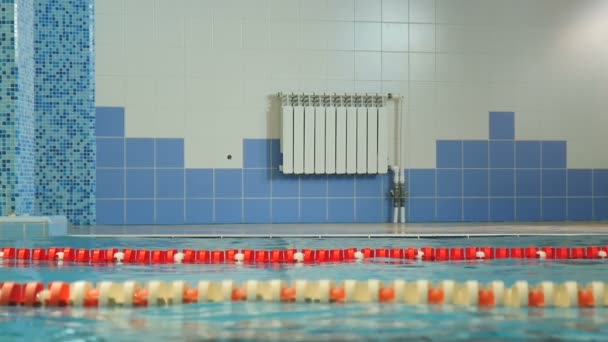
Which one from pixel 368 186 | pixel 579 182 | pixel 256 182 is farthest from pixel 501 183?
pixel 256 182

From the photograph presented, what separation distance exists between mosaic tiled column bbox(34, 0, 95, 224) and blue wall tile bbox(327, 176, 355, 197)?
12.8ft

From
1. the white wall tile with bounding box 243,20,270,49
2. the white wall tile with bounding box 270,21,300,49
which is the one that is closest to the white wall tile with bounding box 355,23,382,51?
the white wall tile with bounding box 270,21,300,49

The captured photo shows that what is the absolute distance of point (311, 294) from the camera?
5.16 m

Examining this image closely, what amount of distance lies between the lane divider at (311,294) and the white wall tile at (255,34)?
8325mm

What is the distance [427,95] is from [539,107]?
2.00m

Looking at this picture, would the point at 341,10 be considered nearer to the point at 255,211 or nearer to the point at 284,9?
the point at 284,9

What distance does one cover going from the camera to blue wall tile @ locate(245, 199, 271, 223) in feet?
42.7

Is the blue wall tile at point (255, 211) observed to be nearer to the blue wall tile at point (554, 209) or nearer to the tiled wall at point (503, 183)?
the tiled wall at point (503, 183)

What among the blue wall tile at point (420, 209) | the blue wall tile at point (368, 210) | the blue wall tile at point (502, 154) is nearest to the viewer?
the blue wall tile at point (368, 210)

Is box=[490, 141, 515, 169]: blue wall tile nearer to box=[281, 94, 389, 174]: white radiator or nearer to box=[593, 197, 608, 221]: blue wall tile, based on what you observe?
box=[593, 197, 608, 221]: blue wall tile

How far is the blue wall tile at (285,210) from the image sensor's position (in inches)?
515

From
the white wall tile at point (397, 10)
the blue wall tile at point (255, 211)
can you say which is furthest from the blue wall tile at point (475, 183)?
the blue wall tile at point (255, 211)

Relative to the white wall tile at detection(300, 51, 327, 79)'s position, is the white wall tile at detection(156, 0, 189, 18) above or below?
above

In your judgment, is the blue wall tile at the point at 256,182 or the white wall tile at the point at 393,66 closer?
the blue wall tile at the point at 256,182
